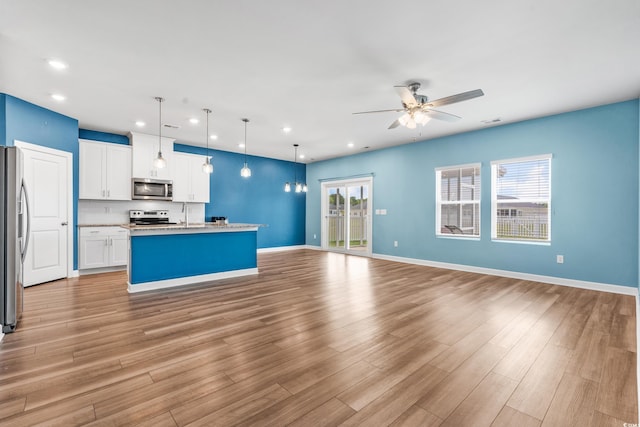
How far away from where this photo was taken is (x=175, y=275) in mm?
4617

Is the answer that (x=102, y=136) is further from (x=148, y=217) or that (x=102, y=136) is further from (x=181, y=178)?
(x=148, y=217)

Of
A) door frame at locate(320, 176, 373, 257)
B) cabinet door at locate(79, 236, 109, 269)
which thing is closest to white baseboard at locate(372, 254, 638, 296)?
door frame at locate(320, 176, 373, 257)

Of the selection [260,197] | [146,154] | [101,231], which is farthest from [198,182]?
[101,231]

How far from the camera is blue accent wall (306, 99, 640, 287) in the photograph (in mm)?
4258

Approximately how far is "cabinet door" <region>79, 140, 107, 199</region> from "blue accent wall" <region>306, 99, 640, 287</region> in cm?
586

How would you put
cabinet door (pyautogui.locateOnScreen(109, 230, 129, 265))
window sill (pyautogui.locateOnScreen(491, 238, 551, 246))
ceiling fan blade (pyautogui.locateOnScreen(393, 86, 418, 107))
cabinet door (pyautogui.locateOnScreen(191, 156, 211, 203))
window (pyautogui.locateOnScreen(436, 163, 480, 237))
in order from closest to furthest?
1. ceiling fan blade (pyautogui.locateOnScreen(393, 86, 418, 107))
2. window sill (pyautogui.locateOnScreen(491, 238, 551, 246))
3. cabinet door (pyautogui.locateOnScreen(109, 230, 129, 265))
4. window (pyautogui.locateOnScreen(436, 163, 480, 237))
5. cabinet door (pyautogui.locateOnScreen(191, 156, 211, 203))

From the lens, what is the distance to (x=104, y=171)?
18.8ft

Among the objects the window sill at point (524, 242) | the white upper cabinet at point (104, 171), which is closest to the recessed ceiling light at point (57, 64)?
the white upper cabinet at point (104, 171)

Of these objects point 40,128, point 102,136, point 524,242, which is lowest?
point 524,242

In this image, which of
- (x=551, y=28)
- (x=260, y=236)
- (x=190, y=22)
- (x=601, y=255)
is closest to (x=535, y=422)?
(x=551, y=28)

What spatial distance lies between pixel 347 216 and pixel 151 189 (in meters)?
5.00

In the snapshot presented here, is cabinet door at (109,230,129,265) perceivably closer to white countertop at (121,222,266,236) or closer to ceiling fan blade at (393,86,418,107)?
white countertop at (121,222,266,236)

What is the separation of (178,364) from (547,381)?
8.62ft

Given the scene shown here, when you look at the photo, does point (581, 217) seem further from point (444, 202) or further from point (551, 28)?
point (551, 28)
